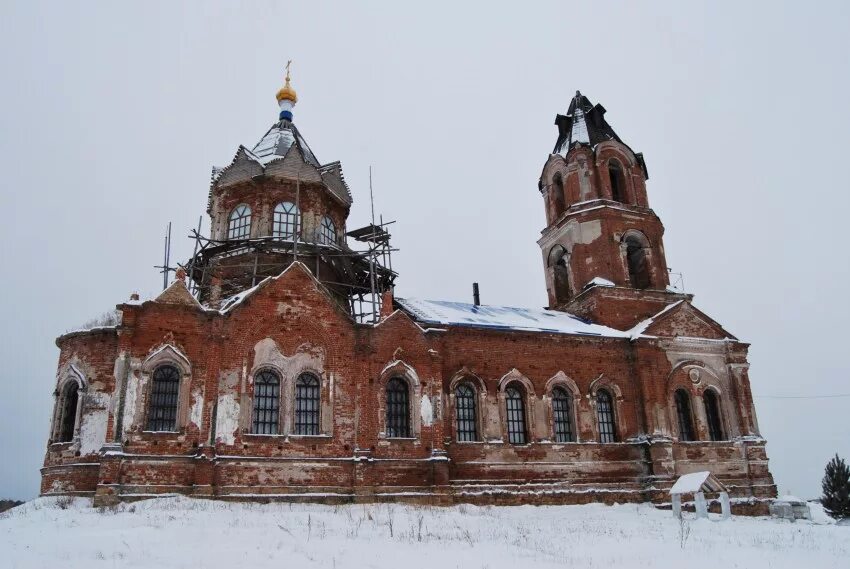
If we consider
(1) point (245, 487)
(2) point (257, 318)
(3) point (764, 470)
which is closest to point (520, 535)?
(1) point (245, 487)

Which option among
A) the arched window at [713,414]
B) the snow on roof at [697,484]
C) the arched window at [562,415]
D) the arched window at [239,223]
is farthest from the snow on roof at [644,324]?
the arched window at [239,223]

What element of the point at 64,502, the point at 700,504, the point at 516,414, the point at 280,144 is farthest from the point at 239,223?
the point at 700,504

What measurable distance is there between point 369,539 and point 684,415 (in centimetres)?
1714

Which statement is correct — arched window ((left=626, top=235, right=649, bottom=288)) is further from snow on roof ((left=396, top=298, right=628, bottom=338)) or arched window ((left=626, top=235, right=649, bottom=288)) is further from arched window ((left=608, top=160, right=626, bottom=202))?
snow on roof ((left=396, top=298, right=628, bottom=338))

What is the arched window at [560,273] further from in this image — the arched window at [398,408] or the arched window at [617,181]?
the arched window at [398,408]

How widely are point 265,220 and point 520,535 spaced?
1615 cm

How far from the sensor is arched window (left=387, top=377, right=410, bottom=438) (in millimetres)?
20859

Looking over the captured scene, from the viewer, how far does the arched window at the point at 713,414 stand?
25.9m

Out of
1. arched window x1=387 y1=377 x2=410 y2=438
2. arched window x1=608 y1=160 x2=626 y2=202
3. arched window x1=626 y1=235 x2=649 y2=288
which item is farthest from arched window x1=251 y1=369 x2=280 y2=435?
arched window x1=608 y1=160 x2=626 y2=202

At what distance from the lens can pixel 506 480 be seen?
71.8ft

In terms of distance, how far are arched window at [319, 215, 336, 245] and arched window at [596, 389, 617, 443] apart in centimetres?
1182

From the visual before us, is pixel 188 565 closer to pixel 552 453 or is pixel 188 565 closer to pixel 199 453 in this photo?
pixel 199 453

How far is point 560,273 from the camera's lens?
102 feet

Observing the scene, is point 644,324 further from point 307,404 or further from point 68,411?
point 68,411
